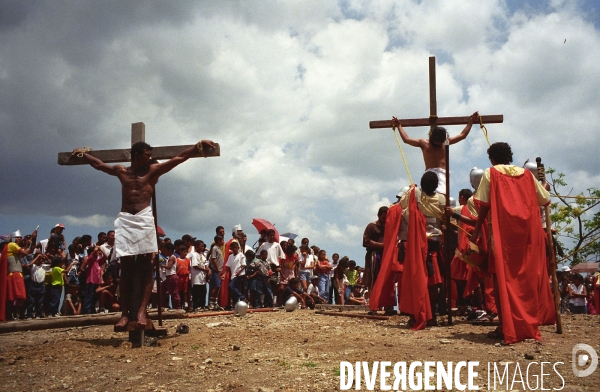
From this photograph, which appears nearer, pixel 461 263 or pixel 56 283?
pixel 461 263

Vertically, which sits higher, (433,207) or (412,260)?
(433,207)

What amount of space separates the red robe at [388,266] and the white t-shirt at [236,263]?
16.1ft

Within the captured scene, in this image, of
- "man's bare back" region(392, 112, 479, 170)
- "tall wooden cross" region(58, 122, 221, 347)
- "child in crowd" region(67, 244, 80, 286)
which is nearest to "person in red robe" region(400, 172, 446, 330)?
"man's bare back" region(392, 112, 479, 170)

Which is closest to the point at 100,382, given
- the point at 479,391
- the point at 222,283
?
the point at 479,391

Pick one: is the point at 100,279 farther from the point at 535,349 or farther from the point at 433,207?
the point at 535,349

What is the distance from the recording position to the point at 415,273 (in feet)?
25.2

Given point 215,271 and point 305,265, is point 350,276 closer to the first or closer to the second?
point 305,265

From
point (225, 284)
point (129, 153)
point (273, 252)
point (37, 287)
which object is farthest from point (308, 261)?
point (129, 153)

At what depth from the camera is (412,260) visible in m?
7.75

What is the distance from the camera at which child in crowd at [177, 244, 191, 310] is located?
12750 millimetres

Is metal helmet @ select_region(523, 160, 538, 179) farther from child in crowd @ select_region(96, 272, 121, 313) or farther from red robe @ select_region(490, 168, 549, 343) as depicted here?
child in crowd @ select_region(96, 272, 121, 313)

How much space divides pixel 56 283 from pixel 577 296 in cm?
1219

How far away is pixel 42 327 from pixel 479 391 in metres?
6.69

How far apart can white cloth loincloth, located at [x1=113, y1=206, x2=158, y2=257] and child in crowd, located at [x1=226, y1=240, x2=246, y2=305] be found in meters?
5.92
